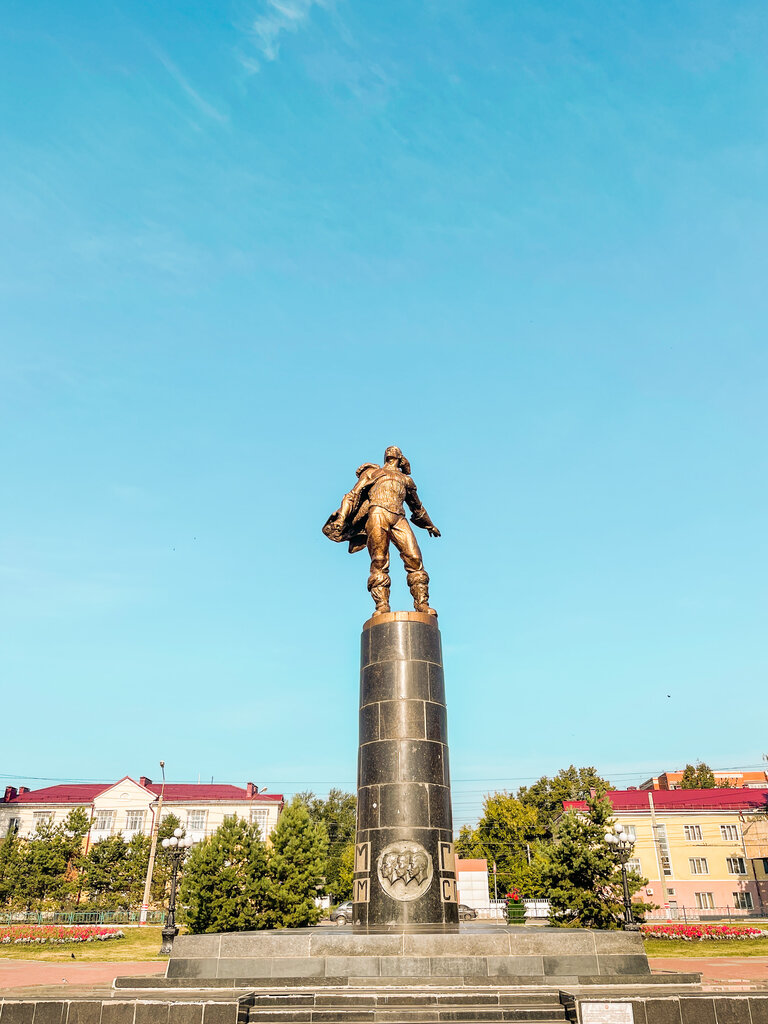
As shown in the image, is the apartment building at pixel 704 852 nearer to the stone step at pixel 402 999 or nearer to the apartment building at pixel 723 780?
the apartment building at pixel 723 780

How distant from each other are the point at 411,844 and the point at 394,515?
6167 mm

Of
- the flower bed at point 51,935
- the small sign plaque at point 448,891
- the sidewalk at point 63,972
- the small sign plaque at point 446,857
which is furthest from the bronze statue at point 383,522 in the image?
the flower bed at point 51,935

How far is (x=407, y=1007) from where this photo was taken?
26.9ft

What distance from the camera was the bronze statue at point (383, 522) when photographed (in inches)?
563

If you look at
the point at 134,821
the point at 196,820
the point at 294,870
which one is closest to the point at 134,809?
the point at 134,821

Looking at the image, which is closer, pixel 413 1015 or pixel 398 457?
pixel 413 1015

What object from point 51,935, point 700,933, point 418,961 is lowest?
point 418,961

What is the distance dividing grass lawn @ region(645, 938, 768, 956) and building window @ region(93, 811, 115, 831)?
152 feet

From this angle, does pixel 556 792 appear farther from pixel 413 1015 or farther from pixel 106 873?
pixel 413 1015

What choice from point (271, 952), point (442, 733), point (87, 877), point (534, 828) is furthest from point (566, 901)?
point (87, 877)

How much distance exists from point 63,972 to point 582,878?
17437 millimetres

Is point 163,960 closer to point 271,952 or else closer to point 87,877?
point 271,952

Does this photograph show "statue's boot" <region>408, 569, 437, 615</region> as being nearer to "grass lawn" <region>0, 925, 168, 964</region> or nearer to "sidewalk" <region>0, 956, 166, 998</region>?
"sidewalk" <region>0, 956, 166, 998</region>

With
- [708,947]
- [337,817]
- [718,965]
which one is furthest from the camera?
[337,817]
